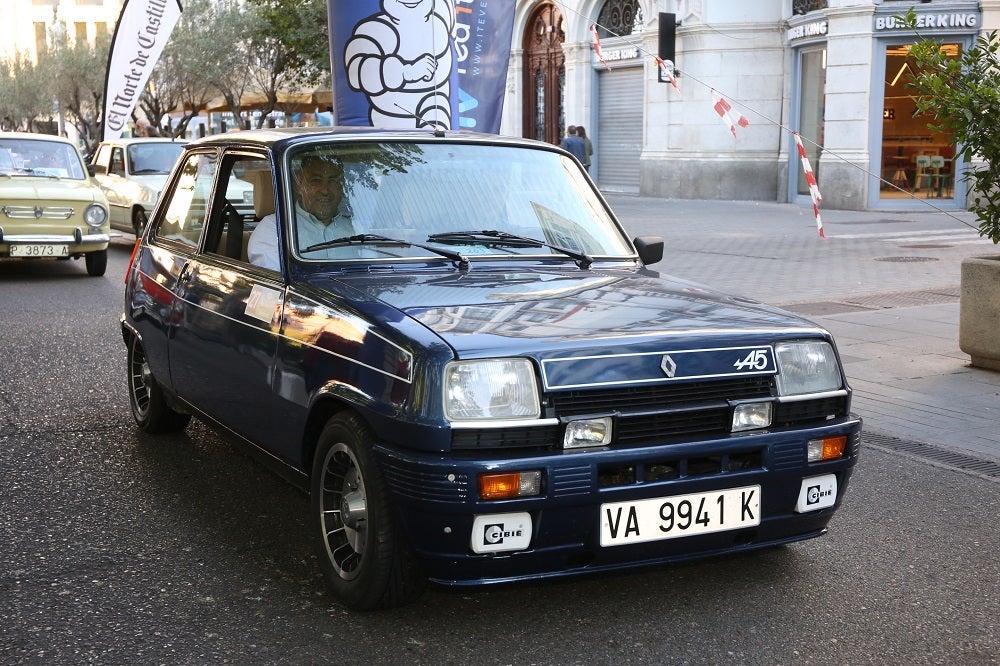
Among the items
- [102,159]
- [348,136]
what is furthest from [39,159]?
[348,136]

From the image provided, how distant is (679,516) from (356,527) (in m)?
0.97

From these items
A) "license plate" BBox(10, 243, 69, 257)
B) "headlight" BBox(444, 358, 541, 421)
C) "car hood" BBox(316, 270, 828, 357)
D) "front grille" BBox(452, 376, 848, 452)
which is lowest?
"license plate" BBox(10, 243, 69, 257)

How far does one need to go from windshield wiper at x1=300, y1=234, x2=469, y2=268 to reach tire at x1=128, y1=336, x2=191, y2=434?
1767mm

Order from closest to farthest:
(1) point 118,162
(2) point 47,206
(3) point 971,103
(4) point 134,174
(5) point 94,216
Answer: (3) point 971,103 < (2) point 47,206 < (5) point 94,216 < (4) point 134,174 < (1) point 118,162

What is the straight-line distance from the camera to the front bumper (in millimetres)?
3256

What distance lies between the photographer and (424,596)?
3803 mm

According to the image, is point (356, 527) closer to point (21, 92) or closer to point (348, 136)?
point (348, 136)

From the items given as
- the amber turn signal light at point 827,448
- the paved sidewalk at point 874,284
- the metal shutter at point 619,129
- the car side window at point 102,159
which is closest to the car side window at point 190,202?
the amber turn signal light at point 827,448

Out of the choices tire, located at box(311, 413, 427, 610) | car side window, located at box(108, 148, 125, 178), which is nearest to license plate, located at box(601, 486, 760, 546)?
tire, located at box(311, 413, 427, 610)

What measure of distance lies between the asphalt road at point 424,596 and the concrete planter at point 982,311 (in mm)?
2567

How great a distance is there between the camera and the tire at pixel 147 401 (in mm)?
5762

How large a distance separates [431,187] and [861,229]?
15.6 m

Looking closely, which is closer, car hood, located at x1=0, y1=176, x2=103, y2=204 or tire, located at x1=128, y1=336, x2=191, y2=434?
tire, located at x1=128, y1=336, x2=191, y2=434

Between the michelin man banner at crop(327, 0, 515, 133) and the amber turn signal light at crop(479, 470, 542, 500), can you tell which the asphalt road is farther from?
the michelin man banner at crop(327, 0, 515, 133)
